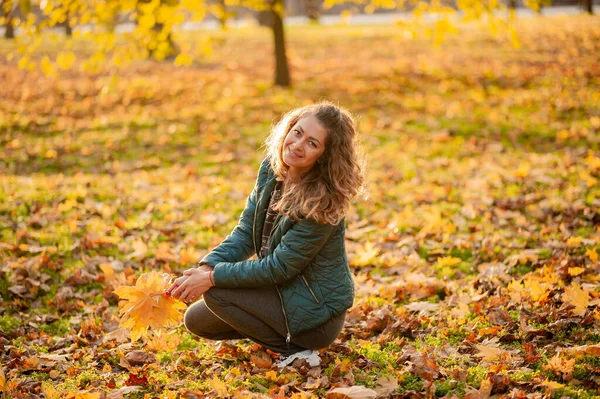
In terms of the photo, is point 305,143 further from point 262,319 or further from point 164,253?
point 164,253

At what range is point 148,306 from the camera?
333cm

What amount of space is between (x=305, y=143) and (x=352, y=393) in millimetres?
1259

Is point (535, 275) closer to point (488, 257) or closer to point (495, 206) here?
point (488, 257)

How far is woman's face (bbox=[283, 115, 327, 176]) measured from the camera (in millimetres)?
3279

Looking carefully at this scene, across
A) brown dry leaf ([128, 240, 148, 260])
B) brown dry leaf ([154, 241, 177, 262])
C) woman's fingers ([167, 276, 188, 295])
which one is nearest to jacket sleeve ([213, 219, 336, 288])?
woman's fingers ([167, 276, 188, 295])

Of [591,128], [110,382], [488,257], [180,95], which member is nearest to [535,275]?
[488,257]

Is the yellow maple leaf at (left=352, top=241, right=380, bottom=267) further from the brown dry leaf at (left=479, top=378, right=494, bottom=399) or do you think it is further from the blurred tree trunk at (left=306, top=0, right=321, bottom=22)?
the blurred tree trunk at (left=306, top=0, right=321, bottom=22)

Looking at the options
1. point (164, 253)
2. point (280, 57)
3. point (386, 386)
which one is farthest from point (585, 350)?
point (280, 57)

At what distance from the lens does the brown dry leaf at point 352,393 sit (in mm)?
2906

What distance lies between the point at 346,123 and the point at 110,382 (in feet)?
5.91

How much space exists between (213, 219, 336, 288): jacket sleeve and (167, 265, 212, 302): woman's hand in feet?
0.19

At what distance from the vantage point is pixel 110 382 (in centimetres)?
321

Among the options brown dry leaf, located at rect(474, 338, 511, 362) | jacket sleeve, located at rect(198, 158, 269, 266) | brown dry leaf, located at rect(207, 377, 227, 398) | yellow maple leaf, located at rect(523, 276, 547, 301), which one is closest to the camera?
brown dry leaf, located at rect(207, 377, 227, 398)

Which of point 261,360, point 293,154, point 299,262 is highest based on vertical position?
point 293,154
